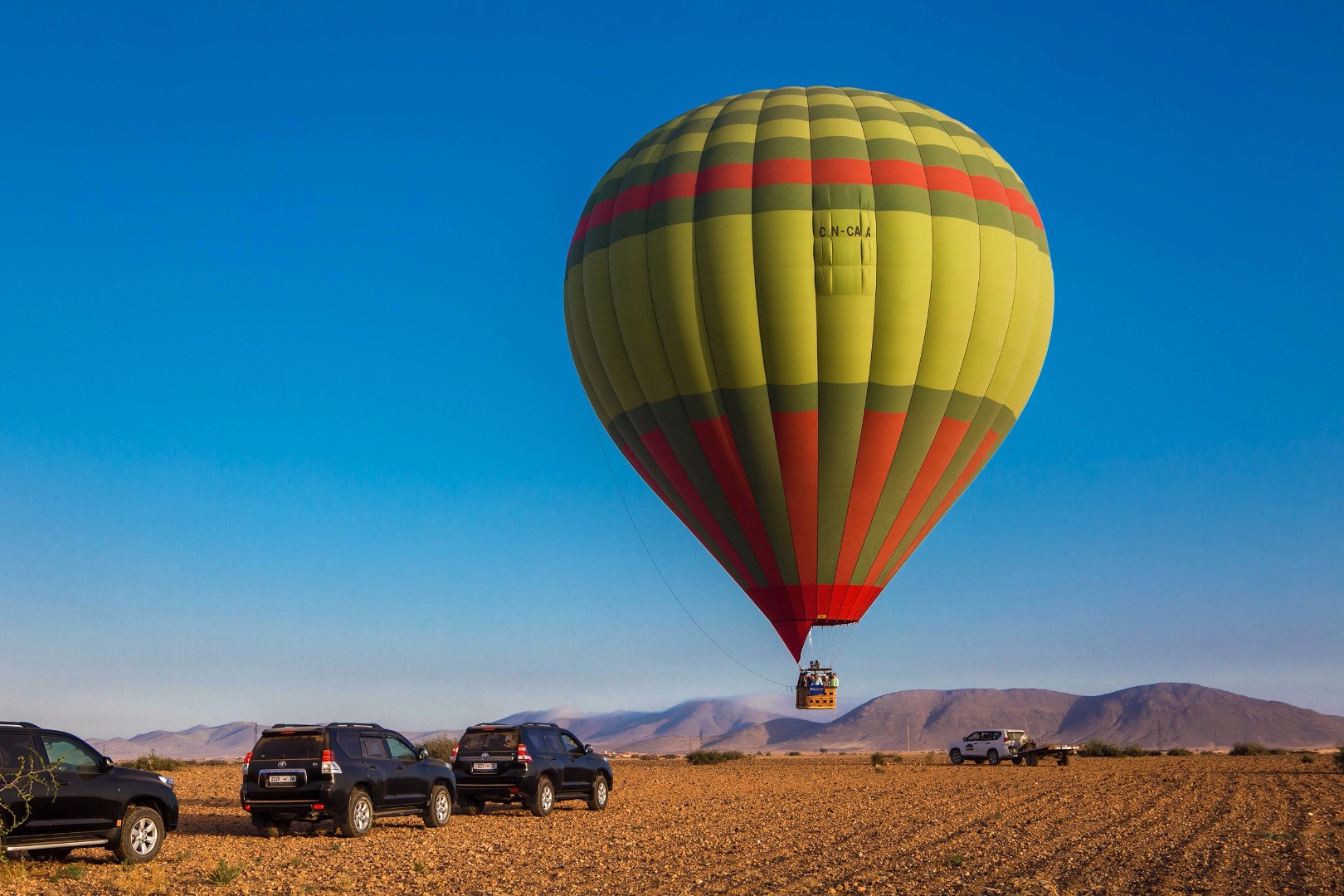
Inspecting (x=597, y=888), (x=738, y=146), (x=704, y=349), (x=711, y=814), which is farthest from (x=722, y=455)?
(x=597, y=888)

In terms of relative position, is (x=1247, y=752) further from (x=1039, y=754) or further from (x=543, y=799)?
(x=543, y=799)

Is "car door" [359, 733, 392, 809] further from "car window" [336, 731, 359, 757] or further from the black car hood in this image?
the black car hood

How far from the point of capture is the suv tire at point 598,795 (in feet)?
85.6

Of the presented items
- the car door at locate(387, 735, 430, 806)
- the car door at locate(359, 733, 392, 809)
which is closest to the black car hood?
the car door at locate(359, 733, 392, 809)

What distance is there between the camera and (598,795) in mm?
26266

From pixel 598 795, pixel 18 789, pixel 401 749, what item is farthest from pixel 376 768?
pixel 598 795

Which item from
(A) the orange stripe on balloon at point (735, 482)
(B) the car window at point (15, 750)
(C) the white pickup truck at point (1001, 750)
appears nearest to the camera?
(B) the car window at point (15, 750)

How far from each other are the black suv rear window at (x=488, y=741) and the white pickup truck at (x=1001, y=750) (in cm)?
2849

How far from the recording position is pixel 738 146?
110 feet

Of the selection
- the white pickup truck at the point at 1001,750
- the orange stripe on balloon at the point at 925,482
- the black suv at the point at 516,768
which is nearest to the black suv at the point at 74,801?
the black suv at the point at 516,768

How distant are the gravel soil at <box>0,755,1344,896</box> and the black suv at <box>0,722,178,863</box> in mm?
387

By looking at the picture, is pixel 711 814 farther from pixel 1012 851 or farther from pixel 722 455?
pixel 722 455

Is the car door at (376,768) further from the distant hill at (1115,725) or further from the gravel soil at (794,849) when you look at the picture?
the distant hill at (1115,725)

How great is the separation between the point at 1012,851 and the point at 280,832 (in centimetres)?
1186
